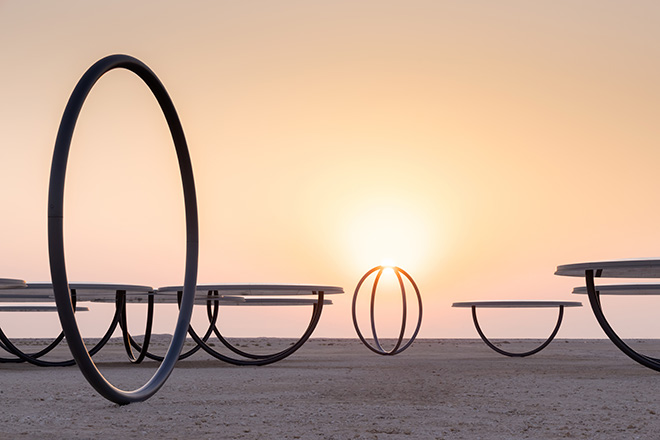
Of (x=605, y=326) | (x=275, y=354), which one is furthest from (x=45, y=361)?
(x=605, y=326)

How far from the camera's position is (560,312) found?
16188mm

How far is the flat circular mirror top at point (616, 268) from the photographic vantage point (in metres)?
8.32

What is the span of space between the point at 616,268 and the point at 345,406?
173 inches

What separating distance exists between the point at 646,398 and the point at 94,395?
5.53 metres

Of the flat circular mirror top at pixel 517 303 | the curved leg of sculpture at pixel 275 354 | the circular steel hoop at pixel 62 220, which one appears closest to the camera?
the circular steel hoop at pixel 62 220

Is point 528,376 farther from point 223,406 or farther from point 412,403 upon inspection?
point 223,406

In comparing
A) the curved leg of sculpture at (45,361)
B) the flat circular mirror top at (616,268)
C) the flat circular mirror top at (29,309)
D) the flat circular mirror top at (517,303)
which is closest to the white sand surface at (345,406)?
the flat circular mirror top at (616,268)

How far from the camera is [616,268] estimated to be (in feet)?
29.0

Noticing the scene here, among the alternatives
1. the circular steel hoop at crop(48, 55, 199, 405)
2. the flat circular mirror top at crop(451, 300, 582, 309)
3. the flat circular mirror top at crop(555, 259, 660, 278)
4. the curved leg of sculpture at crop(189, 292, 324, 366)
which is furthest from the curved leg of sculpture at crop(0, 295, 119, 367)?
the flat circular mirror top at crop(555, 259, 660, 278)

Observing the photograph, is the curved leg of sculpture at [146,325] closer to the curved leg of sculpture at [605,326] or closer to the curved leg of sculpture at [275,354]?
the curved leg of sculpture at [275,354]

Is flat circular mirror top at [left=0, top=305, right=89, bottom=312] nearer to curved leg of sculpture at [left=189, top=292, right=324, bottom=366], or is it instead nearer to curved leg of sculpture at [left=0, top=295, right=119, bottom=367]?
curved leg of sculpture at [left=0, top=295, right=119, bottom=367]

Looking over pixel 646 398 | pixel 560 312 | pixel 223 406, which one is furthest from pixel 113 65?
pixel 560 312

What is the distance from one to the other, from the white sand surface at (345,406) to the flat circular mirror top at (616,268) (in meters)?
1.41

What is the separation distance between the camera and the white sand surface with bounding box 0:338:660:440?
16.5ft
